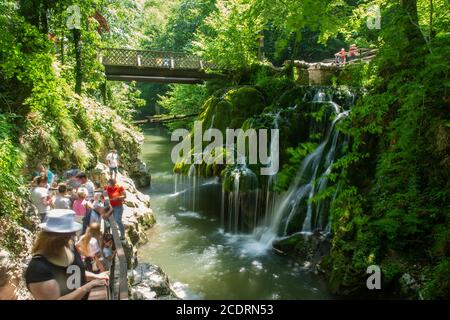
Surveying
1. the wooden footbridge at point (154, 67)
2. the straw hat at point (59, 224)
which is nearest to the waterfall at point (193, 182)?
the wooden footbridge at point (154, 67)

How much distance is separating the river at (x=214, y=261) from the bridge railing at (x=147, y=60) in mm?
9191

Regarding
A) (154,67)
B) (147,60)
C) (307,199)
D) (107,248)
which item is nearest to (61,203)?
(107,248)

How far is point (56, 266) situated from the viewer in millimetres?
3510

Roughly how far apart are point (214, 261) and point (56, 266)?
880 cm

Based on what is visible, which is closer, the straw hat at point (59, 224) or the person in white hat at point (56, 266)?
the person in white hat at point (56, 266)

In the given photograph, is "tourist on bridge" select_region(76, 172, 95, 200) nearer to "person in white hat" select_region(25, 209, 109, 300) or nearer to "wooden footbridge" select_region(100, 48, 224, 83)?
"person in white hat" select_region(25, 209, 109, 300)

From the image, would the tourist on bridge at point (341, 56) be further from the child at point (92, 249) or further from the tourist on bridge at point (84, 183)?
the child at point (92, 249)

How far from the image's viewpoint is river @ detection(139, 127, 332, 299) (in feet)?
33.0

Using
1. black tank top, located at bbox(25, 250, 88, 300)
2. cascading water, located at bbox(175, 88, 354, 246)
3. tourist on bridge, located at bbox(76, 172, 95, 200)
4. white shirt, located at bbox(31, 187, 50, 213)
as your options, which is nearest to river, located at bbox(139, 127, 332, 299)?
cascading water, located at bbox(175, 88, 354, 246)

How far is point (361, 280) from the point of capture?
9.22 meters

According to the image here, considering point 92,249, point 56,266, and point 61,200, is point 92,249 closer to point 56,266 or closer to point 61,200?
point 61,200

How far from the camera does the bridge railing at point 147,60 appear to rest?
2242cm

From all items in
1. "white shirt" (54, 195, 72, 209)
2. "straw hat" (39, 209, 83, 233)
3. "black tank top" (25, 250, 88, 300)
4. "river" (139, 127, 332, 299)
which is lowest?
"river" (139, 127, 332, 299)

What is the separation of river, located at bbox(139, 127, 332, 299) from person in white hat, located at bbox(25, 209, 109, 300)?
6.43 meters
